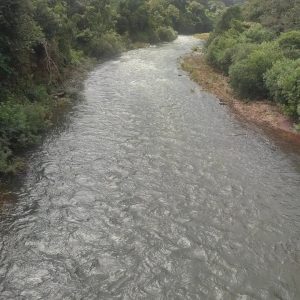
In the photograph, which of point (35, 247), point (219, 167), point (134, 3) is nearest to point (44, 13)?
point (219, 167)

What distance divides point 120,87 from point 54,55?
5.71m

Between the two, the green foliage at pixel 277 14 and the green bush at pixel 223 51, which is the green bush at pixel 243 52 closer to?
the green bush at pixel 223 51

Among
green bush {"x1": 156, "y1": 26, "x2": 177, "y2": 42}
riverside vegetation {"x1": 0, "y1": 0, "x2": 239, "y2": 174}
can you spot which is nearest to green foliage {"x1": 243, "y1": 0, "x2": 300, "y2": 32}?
green bush {"x1": 156, "y1": 26, "x2": 177, "y2": 42}

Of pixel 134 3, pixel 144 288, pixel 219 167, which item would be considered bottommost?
pixel 134 3

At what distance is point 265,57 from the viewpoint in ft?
102

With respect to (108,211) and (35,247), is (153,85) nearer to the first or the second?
(108,211)

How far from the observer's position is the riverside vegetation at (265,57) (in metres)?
26.6

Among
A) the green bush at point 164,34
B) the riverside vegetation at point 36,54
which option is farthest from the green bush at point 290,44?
the green bush at point 164,34

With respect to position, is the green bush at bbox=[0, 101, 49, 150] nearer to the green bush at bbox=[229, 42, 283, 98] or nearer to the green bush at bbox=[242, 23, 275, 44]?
the green bush at bbox=[229, 42, 283, 98]

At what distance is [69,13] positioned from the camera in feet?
154

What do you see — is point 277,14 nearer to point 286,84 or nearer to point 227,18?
point 227,18

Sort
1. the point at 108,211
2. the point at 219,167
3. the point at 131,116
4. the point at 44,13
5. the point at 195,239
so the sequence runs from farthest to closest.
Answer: the point at 44,13 → the point at 131,116 → the point at 219,167 → the point at 108,211 → the point at 195,239

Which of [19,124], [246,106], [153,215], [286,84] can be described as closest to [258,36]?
[246,106]

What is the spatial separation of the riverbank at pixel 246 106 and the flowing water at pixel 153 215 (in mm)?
1788
